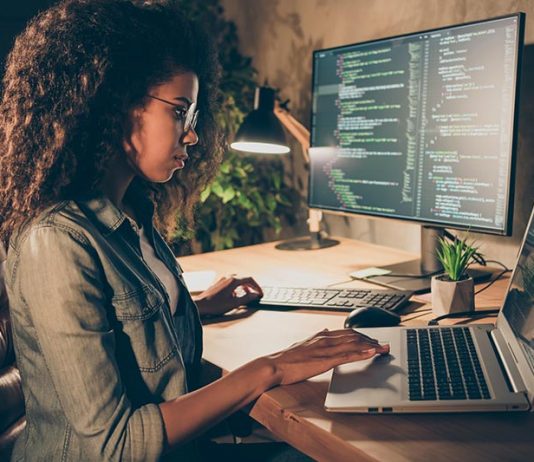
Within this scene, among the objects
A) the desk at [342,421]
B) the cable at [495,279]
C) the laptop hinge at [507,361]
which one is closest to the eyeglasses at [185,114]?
the desk at [342,421]

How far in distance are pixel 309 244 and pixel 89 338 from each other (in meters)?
1.16

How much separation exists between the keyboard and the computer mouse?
9 centimetres

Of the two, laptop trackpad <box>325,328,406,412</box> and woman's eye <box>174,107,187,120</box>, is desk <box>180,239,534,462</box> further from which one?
woman's eye <box>174,107,187,120</box>

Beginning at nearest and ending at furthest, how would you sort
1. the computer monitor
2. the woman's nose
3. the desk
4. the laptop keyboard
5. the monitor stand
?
the desk → the laptop keyboard → the woman's nose → the computer monitor → the monitor stand

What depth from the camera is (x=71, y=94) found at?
877 millimetres

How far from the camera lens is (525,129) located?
1.49m

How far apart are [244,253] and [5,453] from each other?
2.73 feet

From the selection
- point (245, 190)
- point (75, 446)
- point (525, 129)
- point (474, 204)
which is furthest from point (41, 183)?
point (245, 190)

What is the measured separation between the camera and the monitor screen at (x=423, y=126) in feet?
4.08

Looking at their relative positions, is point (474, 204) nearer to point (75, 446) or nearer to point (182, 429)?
point (182, 429)

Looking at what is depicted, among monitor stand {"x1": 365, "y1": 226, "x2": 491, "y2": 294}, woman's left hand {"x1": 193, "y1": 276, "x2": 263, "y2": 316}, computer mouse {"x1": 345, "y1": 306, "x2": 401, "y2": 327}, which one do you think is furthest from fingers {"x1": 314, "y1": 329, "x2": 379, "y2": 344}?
monitor stand {"x1": 365, "y1": 226, "x2": 491, "y2": 294}

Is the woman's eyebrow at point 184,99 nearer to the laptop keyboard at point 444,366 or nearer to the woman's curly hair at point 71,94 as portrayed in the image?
the woman's curly hair at point 71,94

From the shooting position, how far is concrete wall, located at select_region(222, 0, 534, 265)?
4.91ft

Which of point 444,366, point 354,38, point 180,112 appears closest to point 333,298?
point 444,366
